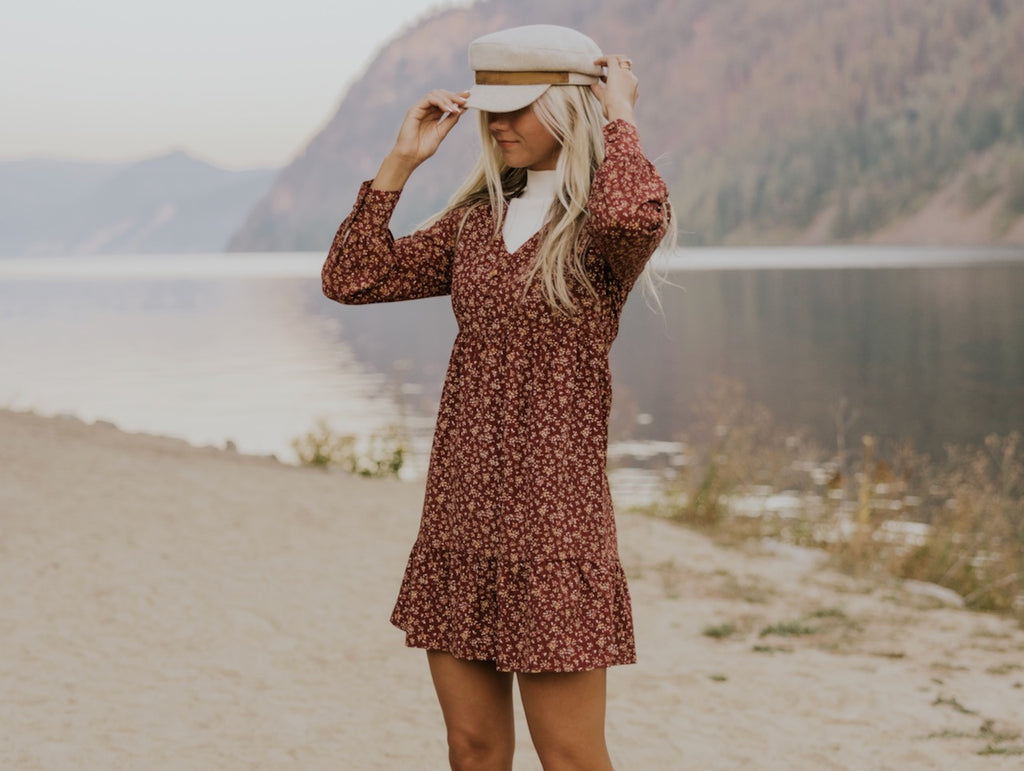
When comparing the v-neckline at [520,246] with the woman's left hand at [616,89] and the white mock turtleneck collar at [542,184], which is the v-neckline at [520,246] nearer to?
the white mock turtleneck collar at [542,184]

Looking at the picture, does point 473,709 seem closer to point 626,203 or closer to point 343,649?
point 626,203

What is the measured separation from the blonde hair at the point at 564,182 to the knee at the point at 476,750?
2.74 feet

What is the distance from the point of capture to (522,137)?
262cm

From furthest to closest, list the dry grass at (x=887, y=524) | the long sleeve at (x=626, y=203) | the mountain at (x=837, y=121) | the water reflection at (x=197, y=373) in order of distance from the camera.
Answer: the mountain at (x=837, y=121), the water reflection at (x=197, y=373), the dry grass at (x=887, y=524), the long sleeve at (x=626, y=203)

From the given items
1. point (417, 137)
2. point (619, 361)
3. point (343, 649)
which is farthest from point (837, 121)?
point (417, 137)

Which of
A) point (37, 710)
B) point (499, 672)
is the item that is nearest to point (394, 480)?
point (37, 710)

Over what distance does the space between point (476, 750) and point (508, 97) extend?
124 centimetres

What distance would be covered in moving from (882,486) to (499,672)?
10.9 meters

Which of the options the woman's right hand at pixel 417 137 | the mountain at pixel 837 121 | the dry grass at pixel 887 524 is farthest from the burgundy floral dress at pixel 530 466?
the mountain at pixel 837 121

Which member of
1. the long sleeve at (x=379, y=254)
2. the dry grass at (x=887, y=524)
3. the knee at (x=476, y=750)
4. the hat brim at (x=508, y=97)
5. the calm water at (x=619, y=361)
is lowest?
the calm water at (x=619, y=361)

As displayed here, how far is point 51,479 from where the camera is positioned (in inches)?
347

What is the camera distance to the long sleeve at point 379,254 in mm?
2744

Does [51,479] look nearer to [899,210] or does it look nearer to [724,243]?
[899,210]

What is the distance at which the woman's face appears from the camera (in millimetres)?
2604
